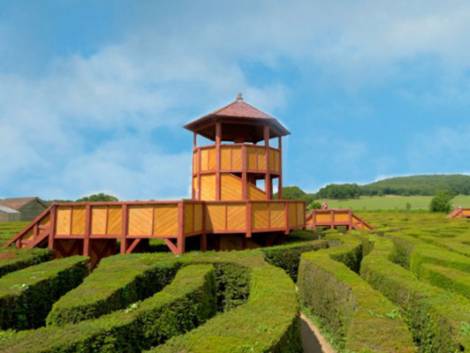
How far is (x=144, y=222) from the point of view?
1538cm

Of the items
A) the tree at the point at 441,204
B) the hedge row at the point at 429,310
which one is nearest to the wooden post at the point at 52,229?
the hedge row at the point at 429,310

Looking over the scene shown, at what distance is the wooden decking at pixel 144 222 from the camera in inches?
596

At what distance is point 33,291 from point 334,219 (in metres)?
28.8

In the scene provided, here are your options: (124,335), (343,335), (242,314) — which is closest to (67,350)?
(124,335)

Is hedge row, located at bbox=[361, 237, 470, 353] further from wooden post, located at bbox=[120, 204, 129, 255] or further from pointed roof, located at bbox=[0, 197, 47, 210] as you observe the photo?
pointed roof, located at bbox=[0, 197, 47, 210]

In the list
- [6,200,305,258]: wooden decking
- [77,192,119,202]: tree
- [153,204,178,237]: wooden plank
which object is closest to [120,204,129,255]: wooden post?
[6,200,305,258]: wooden decking

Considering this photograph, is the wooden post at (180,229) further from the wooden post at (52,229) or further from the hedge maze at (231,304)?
the wooden post at (52,229)

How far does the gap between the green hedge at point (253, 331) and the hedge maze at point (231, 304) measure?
0.02 meters

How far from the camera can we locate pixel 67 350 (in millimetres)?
5844

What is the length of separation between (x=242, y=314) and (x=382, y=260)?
8.36m

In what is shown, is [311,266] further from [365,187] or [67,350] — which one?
[365,187]

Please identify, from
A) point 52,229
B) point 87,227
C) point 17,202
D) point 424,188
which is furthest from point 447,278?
point 424,188

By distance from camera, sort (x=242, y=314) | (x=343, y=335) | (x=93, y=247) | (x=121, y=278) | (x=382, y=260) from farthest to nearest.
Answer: (x=93, y=247)
(x=382, y=260)
(x=121, y=278)
(x=343, y=335)
(x=242, y=314)

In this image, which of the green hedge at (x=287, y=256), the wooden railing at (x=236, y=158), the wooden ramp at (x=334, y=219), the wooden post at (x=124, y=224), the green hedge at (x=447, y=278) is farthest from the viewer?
the wooden ramp at (x=334, y=219)
